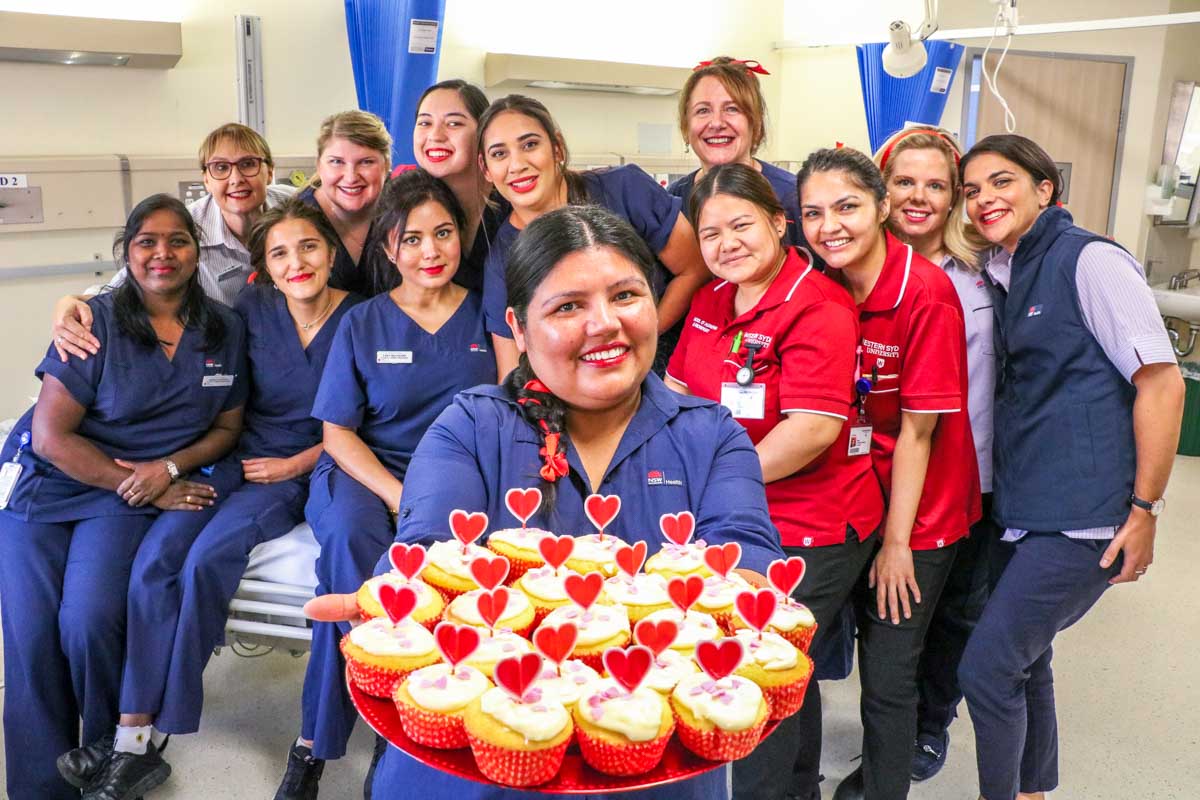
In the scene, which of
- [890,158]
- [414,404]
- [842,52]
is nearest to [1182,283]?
[842,52]

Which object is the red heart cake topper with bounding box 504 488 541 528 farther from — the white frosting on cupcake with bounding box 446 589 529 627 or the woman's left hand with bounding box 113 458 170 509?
the woman's left hand with bounding box 113 458 170 509

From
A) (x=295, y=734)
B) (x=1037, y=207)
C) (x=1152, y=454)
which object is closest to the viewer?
(x=1152, y=454)

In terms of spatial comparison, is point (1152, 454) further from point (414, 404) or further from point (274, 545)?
point (274, 545)

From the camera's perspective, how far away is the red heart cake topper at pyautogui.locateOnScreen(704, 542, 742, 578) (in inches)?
53.4

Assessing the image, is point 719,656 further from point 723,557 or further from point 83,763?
point 83,763

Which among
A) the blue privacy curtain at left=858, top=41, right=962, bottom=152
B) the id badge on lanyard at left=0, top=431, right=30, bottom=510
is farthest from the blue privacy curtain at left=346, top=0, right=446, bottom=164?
the blue privacy curtain at left=858, top=41, right=962, bottom=152

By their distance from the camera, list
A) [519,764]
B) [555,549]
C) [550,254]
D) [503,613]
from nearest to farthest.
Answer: [519,764] < [503,613] < [555,549] < [550,254]

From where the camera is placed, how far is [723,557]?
1355mm

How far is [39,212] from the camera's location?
361 cm

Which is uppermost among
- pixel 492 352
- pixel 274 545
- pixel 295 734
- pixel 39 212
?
pixel 39 212

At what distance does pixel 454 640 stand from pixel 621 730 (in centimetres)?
24

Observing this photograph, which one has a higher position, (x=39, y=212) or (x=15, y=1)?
(x=15, y=1)

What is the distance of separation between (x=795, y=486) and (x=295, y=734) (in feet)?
5.27

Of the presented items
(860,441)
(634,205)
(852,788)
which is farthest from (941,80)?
(852,788)
